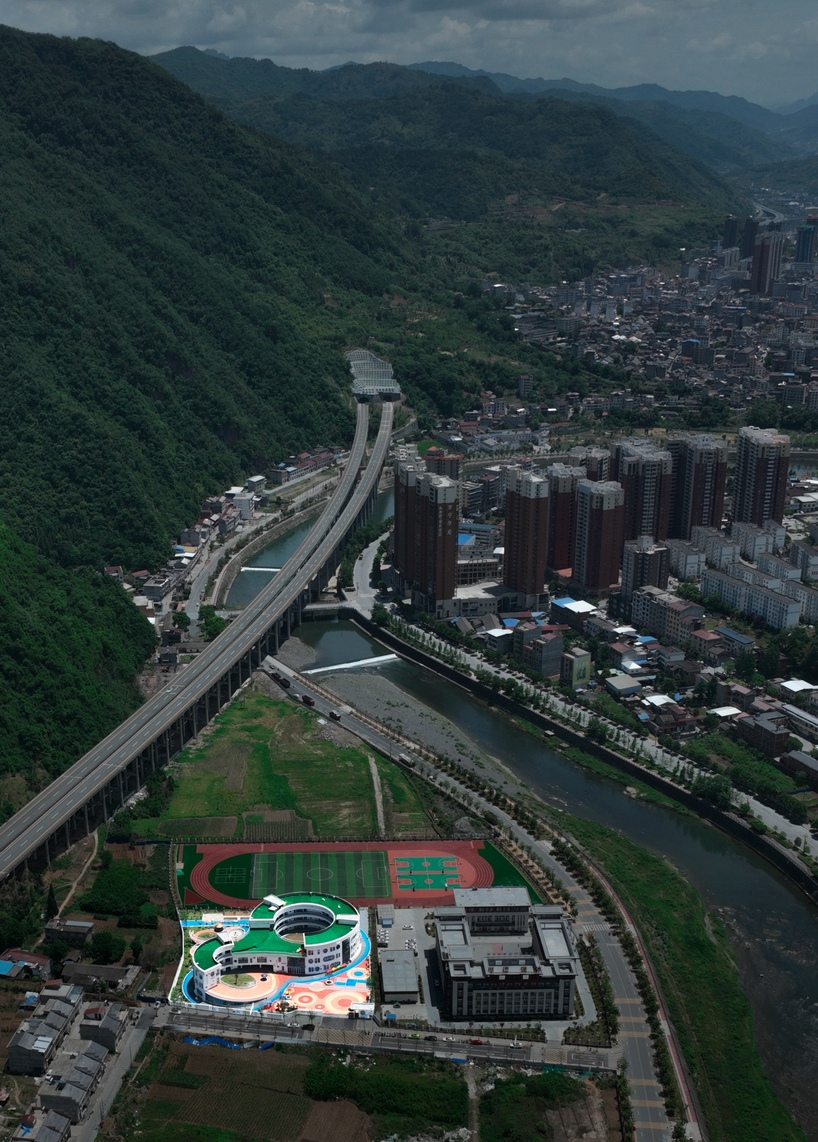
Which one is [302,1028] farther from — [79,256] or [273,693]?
[79,256]

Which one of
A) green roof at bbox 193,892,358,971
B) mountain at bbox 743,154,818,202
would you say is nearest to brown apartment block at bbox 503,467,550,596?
green roof at bbox 193,892,358,971

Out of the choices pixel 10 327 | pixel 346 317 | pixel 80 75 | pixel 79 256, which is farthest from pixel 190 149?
pixel 10 327

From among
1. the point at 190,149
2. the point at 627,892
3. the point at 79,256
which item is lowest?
the point at 627,892

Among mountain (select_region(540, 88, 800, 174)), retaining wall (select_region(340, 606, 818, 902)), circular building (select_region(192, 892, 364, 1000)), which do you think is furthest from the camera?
mountain (select_region(540, 88, 800, 174))

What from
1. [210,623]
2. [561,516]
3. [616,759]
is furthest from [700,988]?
[561,516]

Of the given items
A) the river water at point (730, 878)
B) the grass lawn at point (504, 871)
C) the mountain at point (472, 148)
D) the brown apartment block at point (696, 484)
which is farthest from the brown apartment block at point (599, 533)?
the mountain at point (472, 148)

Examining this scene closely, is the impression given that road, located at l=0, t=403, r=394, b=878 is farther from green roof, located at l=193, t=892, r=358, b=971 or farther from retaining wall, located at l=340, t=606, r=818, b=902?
green roof, located at l=193, t=892, r=358, b=971

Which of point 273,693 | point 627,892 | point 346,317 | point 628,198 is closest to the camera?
point 627,892
